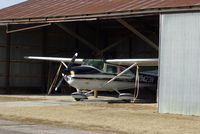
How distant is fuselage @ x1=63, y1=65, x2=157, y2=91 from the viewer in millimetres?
23656

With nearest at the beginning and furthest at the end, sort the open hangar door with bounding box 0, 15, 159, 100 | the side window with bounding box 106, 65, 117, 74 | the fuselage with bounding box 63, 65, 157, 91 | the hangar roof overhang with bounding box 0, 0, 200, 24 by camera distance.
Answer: the hangar roof overhang with bounding box 0, 0, 200, 24
the fuselage with bounding box 63, 65, 157, 91
the side window with bounding box 106, 65, 117, 74
the open hangar door with bounding box 0, 15, 159, 100

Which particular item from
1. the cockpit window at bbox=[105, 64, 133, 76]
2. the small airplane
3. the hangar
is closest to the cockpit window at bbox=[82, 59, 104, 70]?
the small airplane

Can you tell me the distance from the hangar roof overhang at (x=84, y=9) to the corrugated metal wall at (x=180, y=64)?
21.4 inches

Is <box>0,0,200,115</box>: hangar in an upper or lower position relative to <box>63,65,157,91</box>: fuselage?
upper

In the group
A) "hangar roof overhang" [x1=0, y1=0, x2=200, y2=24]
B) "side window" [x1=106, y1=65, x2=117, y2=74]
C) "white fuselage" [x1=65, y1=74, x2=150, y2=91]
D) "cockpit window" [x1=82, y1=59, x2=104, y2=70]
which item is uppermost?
"hangar roof overhang" [x1=0, y1=0, x2=200, y2=24]

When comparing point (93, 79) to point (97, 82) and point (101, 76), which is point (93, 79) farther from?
point (101, 76)

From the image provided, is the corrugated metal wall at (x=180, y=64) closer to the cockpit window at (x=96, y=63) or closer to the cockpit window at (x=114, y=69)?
the cockpit window at (x=96, y=63)

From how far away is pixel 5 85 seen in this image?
31.1 metres

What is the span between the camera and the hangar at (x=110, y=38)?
16938 mm

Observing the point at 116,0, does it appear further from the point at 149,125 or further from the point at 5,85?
the point at 149,125

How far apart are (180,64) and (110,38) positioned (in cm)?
1961

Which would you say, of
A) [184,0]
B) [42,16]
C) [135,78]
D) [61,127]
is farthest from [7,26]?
[61,127]

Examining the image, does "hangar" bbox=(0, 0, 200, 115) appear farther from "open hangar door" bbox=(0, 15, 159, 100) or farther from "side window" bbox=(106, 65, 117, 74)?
"side window" bbox=(106, 65, 117, 74)

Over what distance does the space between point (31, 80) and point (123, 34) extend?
822 cm
